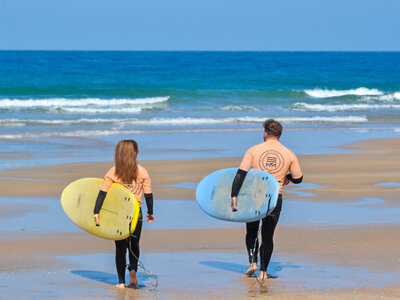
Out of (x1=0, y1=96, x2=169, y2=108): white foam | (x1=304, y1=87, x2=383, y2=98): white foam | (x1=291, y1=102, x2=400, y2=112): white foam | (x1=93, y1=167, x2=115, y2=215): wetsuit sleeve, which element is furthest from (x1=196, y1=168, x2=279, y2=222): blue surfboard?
(x1=304, y1=87, x2=383, y2=98): white foam

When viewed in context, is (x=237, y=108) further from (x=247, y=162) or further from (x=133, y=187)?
(x=133, y=187)

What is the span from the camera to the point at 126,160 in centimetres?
526

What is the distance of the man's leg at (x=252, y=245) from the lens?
5.74 metres

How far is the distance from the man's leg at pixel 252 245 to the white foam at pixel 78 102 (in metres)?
24.3

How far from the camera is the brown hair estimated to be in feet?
17.2

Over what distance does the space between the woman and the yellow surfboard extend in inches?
2.1

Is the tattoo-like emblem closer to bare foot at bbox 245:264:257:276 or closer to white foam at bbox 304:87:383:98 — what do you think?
bare foot at bbox 245:264:257:276

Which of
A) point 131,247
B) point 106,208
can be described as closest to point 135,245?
point 131,247

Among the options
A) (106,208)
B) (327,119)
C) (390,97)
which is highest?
(390,97)

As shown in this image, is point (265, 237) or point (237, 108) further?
point (237, 108)

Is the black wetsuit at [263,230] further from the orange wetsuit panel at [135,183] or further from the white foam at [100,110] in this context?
the white foam at [100,110]

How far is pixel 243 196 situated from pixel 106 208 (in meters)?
1.04

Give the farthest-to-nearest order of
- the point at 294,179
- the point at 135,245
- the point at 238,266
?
the point at 238,266 → the point at 294,179 → the point at 135,245

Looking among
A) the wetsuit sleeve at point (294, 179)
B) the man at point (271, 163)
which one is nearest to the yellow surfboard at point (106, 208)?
the man at point (271, 163)
